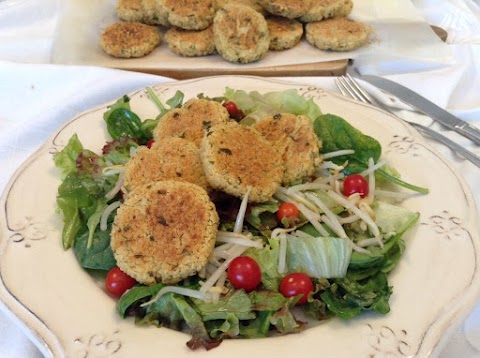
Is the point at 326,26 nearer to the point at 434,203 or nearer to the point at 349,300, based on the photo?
the point at 434,203

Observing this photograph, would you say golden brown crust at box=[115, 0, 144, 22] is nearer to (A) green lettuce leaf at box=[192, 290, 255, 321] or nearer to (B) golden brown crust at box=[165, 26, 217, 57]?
(B) golden brown crust at box=[165, 26, 217, 57]

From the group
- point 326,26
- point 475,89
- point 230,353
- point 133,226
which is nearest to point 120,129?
point 133,226

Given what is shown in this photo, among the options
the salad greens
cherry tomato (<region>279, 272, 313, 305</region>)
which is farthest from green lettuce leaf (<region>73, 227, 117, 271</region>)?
cherry tomato (<region>279, 272, 313, 305</region>)

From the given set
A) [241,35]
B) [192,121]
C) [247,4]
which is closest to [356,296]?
[192,121]

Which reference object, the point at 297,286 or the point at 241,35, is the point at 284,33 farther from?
the point at 297,286

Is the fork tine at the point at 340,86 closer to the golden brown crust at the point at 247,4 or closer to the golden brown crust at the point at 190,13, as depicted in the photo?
the golden brown crust at the point at 247,4

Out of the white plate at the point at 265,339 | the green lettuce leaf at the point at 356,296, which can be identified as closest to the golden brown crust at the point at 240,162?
the green lettuce leaf at the point at 356,296
